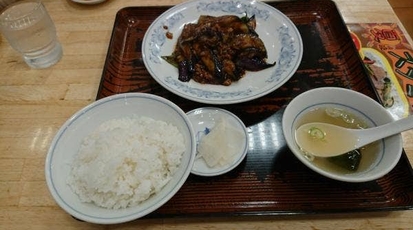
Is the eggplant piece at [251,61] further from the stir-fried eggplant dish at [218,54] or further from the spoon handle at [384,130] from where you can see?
the spoon handle at [384,130]

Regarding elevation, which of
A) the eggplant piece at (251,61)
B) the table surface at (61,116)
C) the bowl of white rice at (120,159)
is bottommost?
the table surface at (61,116)

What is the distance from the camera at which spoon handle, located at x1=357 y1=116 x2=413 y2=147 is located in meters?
1.17

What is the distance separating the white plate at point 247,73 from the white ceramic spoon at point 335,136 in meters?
0.28

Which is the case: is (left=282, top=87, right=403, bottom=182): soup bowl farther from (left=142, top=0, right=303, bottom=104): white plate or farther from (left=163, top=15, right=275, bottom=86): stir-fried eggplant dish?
(left=163, top=15, right=275, bottom=86): stir-fried eggplant dish

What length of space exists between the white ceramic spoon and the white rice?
20.4 inches

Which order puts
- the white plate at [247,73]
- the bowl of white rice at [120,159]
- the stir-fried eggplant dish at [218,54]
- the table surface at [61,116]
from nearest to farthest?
the bowl of white rice at [120,159] → the table surface at [61,116] → the white plate at [247,73] → the stir-fried eggplant dish at [218,54]

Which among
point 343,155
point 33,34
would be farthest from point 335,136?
point 33,34

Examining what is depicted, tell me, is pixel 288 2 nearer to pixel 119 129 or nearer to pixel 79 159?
pixel 119 129

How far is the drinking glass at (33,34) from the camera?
1.72 meters

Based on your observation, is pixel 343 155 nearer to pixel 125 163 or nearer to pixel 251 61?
pixel 251 61

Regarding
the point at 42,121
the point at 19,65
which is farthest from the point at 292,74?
the point at 19,65

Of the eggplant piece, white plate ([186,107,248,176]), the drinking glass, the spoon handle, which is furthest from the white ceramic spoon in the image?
the drinking glass

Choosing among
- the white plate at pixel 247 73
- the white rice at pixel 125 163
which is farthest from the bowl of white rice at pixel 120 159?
the white plate at pixel 247 73

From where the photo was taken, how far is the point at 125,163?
44.6 inches
